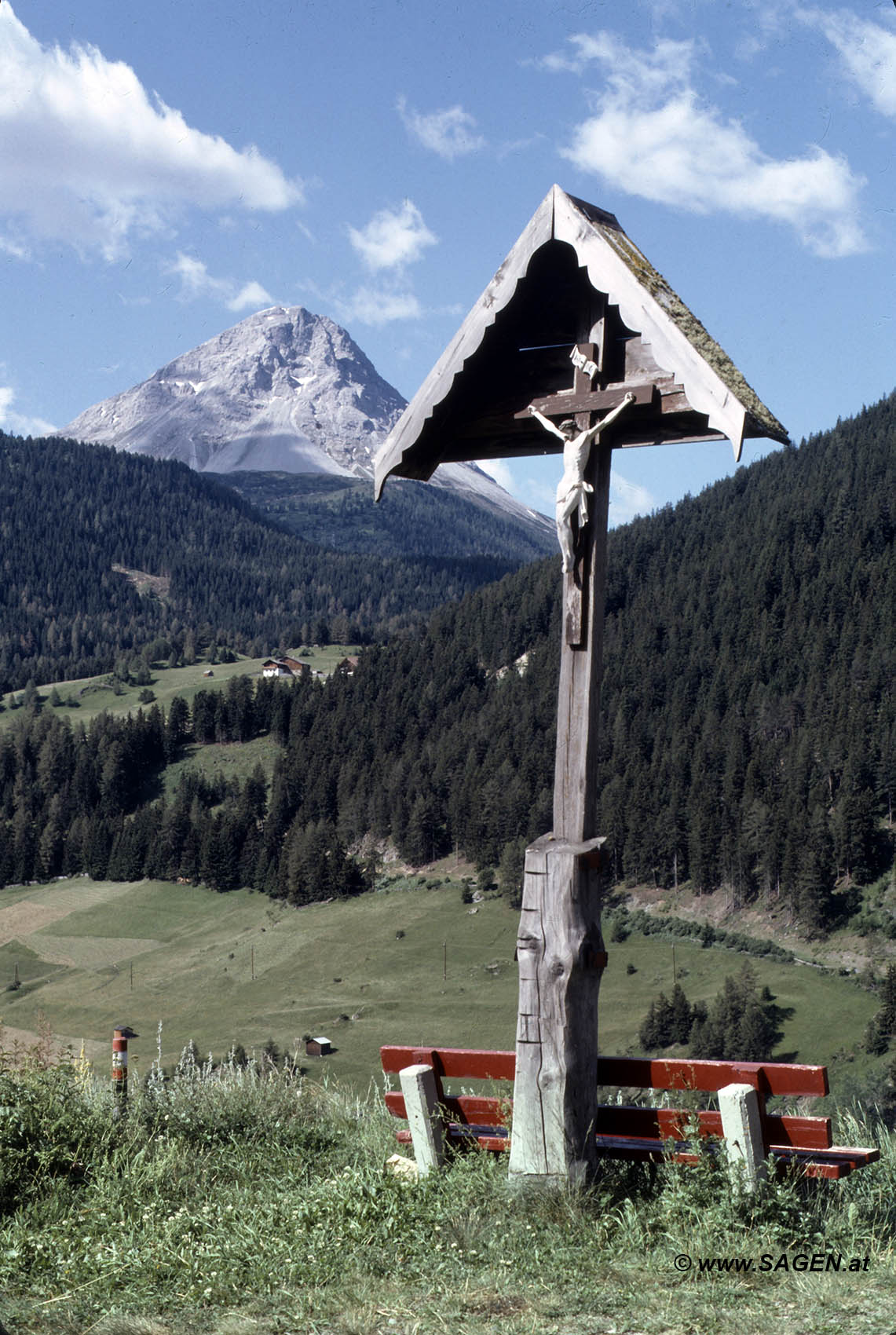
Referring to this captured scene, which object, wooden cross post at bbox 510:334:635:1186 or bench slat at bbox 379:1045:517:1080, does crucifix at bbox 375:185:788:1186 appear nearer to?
Answer: wooden cross post at bbox 510:334:635:1186

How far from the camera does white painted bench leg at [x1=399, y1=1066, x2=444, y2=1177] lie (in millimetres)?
7082

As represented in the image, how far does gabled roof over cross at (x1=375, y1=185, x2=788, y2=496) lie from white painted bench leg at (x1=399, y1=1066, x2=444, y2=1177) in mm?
3529

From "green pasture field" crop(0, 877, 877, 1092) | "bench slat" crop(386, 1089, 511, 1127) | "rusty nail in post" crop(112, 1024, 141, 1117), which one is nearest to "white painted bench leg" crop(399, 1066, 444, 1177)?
"bench slat" crop(386, 1089, 511, 1127)

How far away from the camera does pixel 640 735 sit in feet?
494

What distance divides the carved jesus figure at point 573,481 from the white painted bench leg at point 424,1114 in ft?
9.75

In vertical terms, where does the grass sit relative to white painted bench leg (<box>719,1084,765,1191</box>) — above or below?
below

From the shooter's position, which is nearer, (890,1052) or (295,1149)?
(295,1149)

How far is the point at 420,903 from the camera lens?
436 feet

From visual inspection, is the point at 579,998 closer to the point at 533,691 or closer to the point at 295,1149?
the point at 295,1149

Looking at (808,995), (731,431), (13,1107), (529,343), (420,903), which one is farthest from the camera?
(420,903)

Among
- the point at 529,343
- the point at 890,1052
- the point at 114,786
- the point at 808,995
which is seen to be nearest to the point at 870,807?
the point at 808,995

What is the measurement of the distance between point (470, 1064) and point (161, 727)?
16739 cm

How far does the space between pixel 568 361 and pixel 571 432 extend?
625mm

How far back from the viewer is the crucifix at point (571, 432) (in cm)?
686
